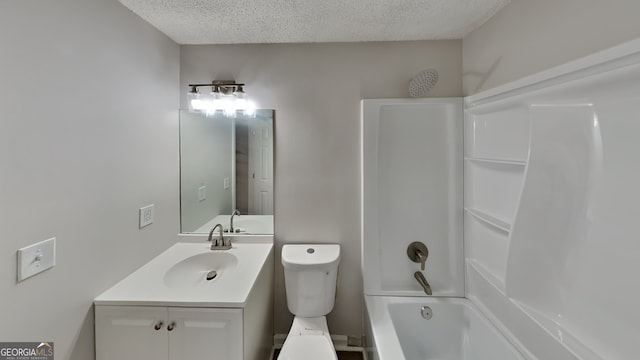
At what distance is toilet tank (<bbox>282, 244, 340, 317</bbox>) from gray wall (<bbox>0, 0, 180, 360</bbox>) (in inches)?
36.6

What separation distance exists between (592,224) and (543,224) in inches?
7.0

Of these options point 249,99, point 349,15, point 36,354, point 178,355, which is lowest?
point 178,355

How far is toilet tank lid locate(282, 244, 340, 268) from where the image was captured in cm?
179

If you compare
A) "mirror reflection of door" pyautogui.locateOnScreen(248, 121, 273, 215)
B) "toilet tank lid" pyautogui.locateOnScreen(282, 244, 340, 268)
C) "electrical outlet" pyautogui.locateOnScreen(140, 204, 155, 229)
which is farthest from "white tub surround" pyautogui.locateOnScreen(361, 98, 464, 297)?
"electrical outlet" pyautogui.locateOnScreen(140, 204, 155, 229)

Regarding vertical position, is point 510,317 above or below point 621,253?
below

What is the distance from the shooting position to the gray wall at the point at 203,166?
208 centimetres

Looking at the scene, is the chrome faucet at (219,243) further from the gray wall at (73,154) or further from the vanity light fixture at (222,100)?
the vanity light fixture at (222,100)

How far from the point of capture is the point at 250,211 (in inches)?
82.7

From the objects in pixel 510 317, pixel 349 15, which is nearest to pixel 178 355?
pixel 510 317

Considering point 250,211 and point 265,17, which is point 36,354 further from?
point 265,17

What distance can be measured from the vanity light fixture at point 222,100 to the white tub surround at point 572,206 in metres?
1.65

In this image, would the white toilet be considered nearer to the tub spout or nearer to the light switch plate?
the tub spout

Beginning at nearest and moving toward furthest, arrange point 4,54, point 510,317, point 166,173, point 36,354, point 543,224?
point 4,54, point 36,354, point 543,224, point 510,317, point 166,173

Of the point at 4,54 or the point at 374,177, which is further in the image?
the point at 374,177
